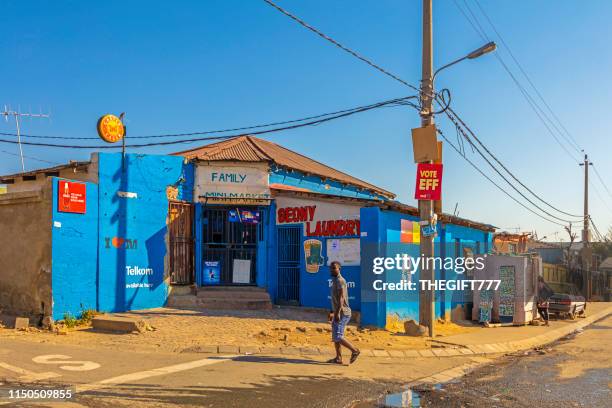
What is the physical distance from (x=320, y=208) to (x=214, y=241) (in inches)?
133

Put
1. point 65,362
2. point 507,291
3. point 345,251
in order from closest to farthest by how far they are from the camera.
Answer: point 65,362
point 345,251
point 507,291

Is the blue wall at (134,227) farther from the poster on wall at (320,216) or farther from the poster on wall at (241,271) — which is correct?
the poster on wall at (320,216)

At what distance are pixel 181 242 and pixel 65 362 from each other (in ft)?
23.1

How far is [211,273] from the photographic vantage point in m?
15.9

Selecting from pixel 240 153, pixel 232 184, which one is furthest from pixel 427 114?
pixel 240 153

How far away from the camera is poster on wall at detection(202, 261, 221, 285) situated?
15.8 meters

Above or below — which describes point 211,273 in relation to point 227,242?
below

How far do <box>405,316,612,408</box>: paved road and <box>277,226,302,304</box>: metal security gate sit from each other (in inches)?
252


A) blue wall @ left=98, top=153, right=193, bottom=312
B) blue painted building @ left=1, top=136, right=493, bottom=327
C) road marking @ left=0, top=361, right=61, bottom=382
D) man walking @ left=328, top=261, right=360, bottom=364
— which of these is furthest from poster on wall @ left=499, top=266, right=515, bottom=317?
road marking @ left=0, top=361, right=61, bottom=382

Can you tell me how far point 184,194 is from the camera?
15.6 metres

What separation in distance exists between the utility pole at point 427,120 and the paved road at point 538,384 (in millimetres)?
2239

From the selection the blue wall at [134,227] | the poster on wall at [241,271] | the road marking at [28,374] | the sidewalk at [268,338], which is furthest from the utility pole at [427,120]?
the road marking at [28,374]

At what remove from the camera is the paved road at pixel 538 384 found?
7250 mm

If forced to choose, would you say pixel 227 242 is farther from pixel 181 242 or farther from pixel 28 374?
pixel 28 374
